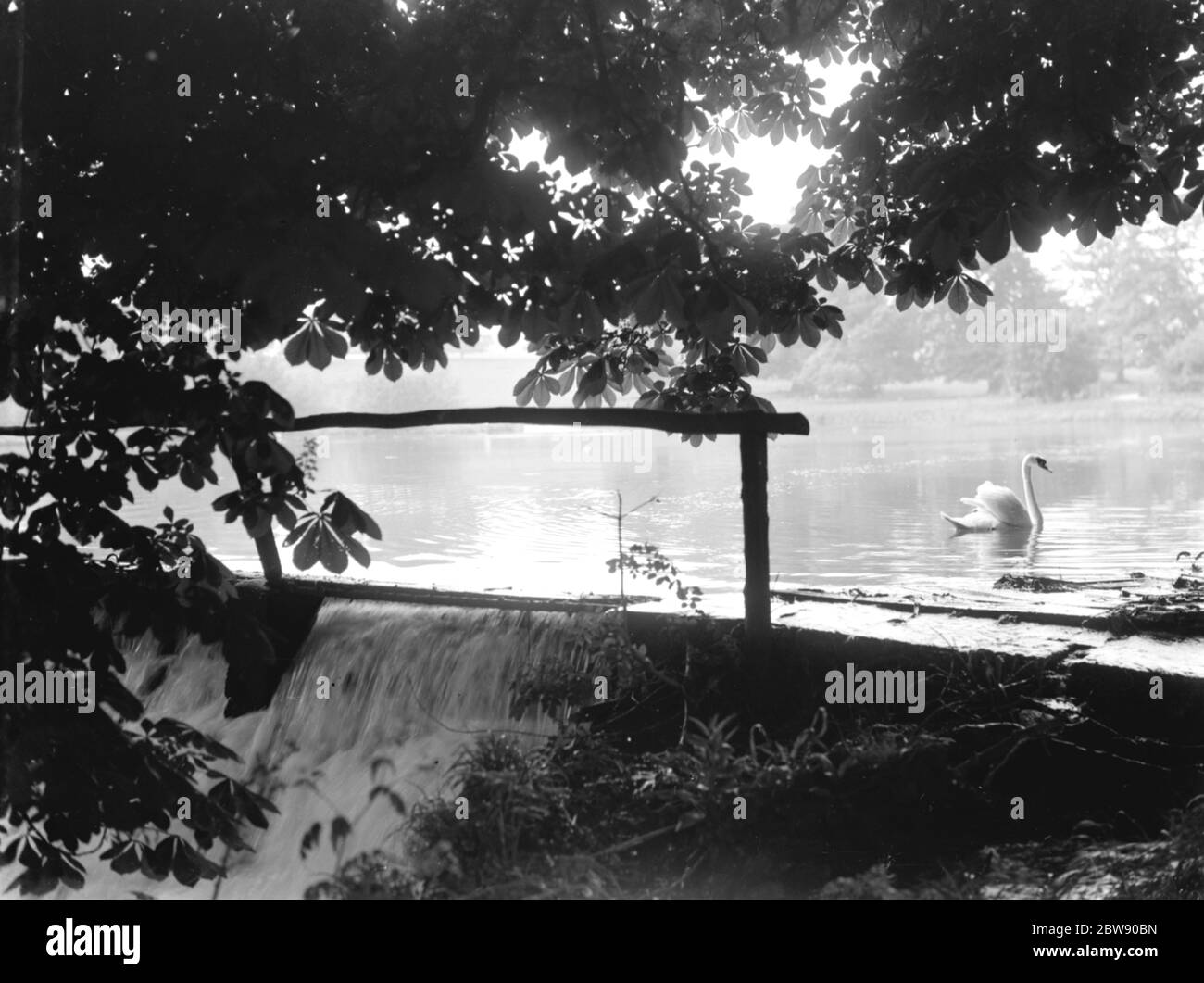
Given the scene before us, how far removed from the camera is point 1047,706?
4.44 metres

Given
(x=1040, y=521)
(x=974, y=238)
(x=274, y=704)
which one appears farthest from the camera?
(x=1040, y=521)

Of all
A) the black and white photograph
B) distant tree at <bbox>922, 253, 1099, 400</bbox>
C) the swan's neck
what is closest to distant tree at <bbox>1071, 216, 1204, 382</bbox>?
distant tree at <bbox>922, 253, 1099, 400</bbox>

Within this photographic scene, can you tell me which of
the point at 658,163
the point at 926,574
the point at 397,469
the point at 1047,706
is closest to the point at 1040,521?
the point at 926,574

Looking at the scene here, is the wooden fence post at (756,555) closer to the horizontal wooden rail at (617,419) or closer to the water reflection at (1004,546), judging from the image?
the horizontal wooden rail at (617,419)

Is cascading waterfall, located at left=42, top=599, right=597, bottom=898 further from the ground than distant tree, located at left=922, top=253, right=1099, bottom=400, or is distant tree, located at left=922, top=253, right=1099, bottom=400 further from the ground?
distant tree, located at left=922, top=253, right=1099, bottom=400

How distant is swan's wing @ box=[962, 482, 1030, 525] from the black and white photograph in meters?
6.56

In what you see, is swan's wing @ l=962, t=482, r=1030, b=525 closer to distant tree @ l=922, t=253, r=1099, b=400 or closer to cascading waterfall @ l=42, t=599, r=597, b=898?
cascading waterfall @ l=42, t=599, r=597, b=898

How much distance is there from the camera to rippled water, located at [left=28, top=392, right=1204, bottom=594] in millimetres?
10719

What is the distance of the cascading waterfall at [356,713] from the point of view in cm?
526

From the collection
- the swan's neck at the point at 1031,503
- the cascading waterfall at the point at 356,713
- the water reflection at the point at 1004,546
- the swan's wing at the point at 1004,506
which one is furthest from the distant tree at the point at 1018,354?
the cascading waterfall at the point at 356,713

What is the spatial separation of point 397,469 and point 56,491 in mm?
19716

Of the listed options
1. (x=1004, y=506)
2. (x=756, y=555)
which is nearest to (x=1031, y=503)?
(x=1004, y=506)
